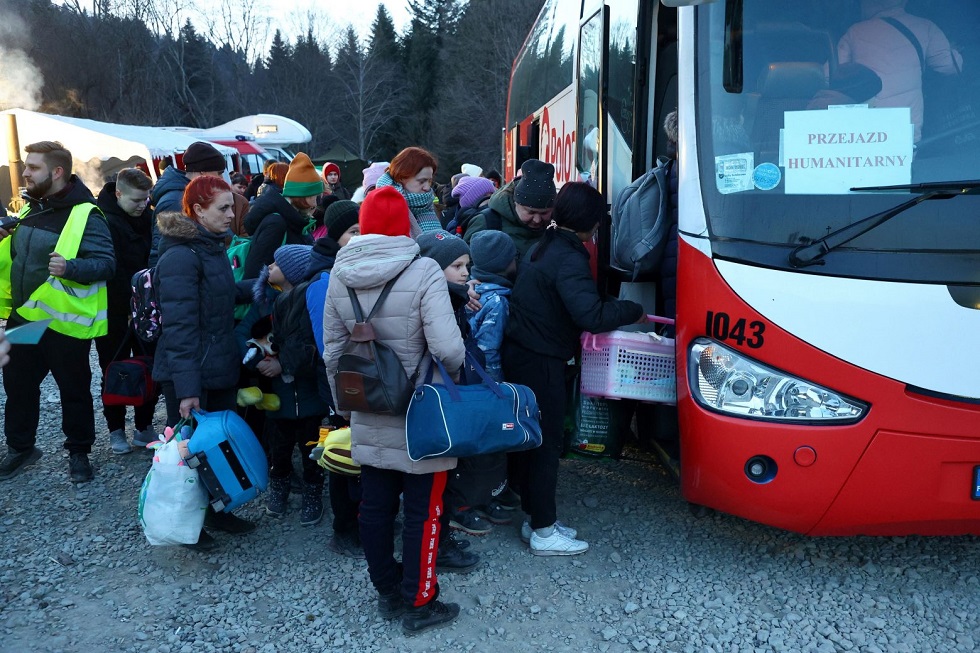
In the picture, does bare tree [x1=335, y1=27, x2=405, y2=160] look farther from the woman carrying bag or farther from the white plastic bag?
the woman carrying bag

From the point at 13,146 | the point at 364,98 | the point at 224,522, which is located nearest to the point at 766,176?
the point at 224,522

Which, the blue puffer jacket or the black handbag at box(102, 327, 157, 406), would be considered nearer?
the blue puffer jacket

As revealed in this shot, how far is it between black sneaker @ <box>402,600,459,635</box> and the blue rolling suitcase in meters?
1.11

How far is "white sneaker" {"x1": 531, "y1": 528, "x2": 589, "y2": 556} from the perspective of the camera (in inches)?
162

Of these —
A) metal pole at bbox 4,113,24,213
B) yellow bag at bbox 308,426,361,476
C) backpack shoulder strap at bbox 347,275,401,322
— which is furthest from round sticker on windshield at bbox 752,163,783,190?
metal pole at bbox 4,113,24,213

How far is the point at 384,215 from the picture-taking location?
3.30m

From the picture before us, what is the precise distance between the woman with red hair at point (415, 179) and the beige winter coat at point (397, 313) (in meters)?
1.51

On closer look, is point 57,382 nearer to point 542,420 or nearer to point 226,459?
point 226,459

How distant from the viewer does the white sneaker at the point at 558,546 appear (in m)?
4.11

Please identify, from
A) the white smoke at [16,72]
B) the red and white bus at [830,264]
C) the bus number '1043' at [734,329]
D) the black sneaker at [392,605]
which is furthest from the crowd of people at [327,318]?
the white smoke at [16,72]

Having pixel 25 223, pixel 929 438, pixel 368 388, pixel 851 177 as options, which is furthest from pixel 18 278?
pixel 929 438

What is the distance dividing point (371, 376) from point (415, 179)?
197 cm

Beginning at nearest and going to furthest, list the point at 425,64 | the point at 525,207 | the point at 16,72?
the point at 525,207 → the point at 16,72 → the point at 425,64

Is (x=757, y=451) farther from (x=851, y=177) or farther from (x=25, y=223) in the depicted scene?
(x=25, y=223)
